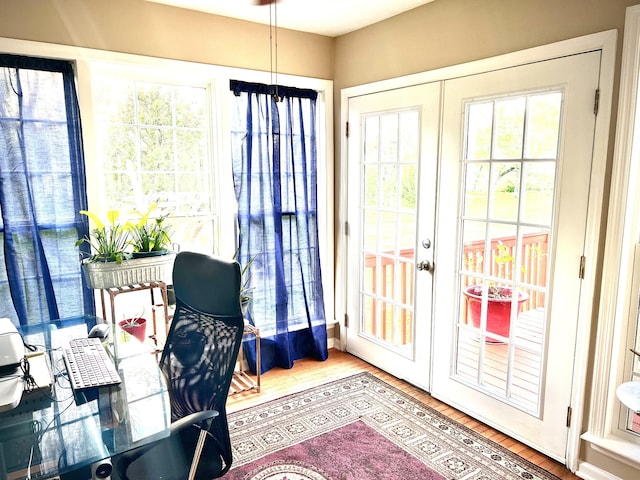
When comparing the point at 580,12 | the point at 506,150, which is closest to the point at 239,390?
the point at 506,150

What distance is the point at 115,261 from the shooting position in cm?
258

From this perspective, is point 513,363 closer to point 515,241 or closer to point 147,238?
point 515,241

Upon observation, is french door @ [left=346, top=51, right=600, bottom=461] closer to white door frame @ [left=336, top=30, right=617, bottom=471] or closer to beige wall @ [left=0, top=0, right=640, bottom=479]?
white door frame @ [left=336, top=30, right=617, bottom=471]

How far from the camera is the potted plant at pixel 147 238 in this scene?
2.70 metres

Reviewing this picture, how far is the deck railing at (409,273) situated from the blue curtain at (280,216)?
1.47 ft

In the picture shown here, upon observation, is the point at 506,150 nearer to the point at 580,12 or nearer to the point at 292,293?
the point at 580,12

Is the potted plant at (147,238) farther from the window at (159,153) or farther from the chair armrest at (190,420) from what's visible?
the chair armrest at (190,420)

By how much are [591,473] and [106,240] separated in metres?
2.76

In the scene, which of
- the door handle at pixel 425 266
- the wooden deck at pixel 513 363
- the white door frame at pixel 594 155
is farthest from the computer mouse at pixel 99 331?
the white door frame at pixel 594 155

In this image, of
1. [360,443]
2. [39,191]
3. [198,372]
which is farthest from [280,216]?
[198,372]

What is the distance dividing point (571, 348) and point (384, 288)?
1381 millimetres

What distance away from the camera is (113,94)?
286 centimetres

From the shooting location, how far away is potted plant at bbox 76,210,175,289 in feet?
8.39

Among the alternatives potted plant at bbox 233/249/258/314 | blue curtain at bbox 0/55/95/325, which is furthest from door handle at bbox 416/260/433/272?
blue curtain at bbox 0/55/95/325
